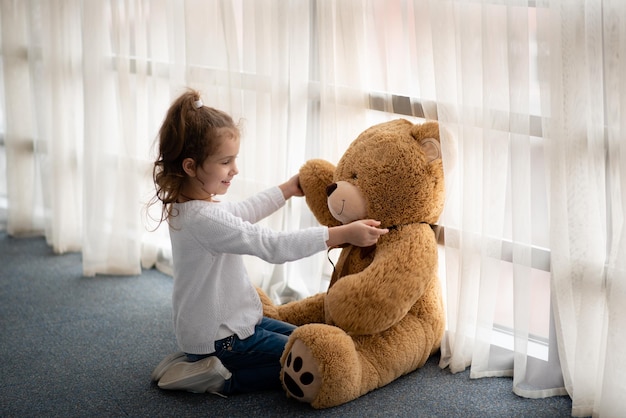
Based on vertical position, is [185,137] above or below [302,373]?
above

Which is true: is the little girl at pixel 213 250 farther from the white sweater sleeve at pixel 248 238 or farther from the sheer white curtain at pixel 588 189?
the sheer white curtain at pixel 588 189

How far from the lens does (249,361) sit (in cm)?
204

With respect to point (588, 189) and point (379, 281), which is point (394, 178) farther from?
point (588, 189)

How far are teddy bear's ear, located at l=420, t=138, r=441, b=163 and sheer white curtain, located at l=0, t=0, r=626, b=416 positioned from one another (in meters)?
0.02

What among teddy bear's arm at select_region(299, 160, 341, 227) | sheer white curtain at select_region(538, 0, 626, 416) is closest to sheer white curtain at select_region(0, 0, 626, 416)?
sheer white curtain at select_region(538, 0, 626, 416)

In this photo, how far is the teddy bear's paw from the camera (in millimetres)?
1888

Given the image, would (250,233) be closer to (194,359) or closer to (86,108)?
(194,359)

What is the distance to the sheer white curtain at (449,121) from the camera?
1.79m

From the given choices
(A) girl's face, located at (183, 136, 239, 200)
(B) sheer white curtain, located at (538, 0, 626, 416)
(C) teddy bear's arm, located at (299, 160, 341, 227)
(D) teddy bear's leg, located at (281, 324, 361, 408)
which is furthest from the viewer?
(C) teddy bear's arm, located at (299, 160, 341, 227)

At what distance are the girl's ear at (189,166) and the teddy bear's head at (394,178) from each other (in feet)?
1.16

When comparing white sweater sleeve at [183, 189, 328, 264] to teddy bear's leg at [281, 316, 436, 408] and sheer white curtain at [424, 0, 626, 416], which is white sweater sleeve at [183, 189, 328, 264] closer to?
teddy bear's leg at [281, 316, 436, 408]

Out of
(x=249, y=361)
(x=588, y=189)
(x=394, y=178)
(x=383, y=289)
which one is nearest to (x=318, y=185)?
(x=394, y=178)

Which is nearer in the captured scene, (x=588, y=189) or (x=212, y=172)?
(x=588, y=189)

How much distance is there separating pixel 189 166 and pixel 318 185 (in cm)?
38
